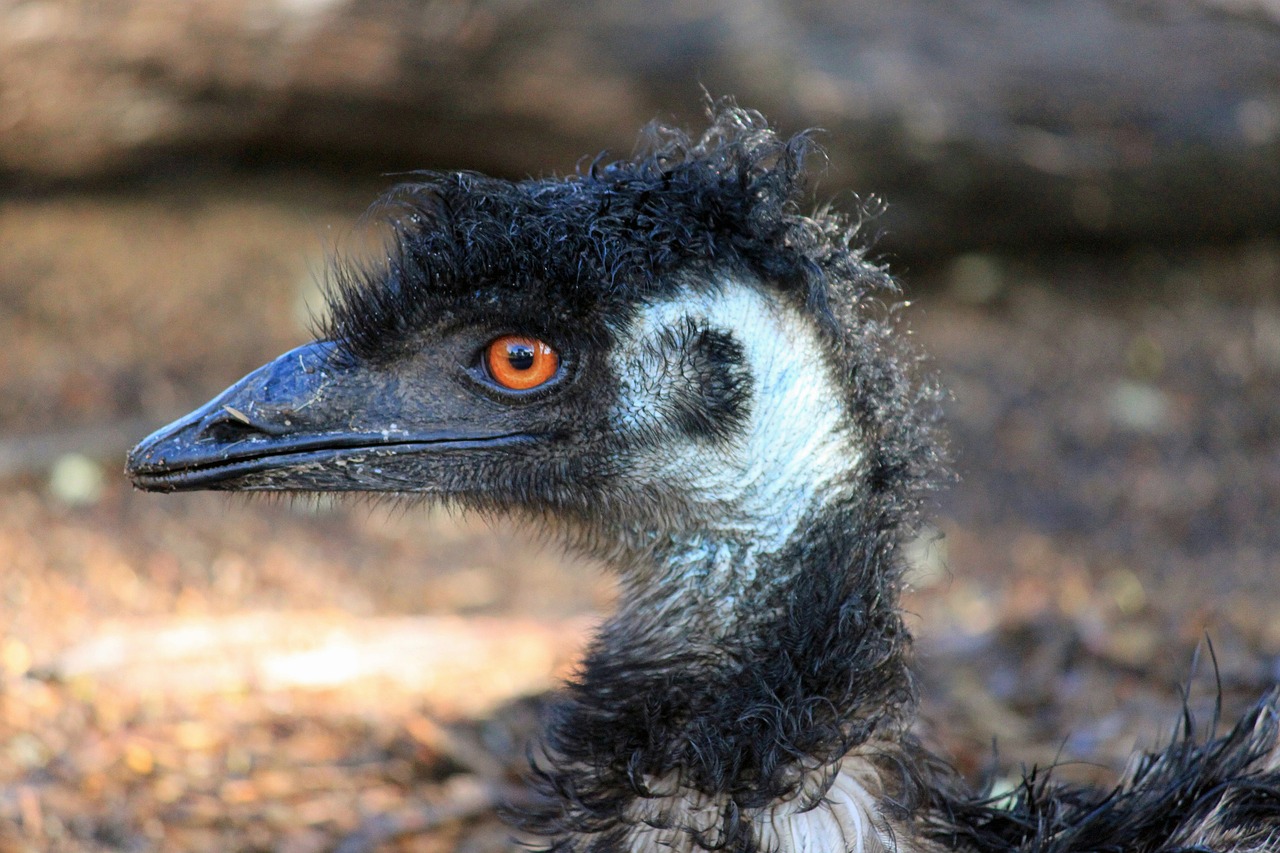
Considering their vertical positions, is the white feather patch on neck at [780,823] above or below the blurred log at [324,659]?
below

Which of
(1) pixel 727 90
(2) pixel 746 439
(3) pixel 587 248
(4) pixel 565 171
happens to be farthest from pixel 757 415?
(4) pixel 565 171

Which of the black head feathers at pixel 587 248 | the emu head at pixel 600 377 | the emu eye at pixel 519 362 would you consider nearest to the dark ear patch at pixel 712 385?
the emu head at pixel 600 377

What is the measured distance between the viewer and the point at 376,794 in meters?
4.14

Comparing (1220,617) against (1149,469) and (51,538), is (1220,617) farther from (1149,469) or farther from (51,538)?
(51,538)

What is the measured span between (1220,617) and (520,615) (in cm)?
292

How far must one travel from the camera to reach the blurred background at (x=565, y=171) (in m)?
4.87

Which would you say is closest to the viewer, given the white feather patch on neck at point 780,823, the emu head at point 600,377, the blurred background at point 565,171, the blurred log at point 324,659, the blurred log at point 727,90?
the white feather patch on neck at point 780,823

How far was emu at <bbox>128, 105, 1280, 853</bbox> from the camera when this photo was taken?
2535 millimetres

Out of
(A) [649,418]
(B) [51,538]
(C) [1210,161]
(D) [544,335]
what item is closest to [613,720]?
(A) [649,418]

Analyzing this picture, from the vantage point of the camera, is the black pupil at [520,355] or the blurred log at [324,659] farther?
the blurred log at [324,659]

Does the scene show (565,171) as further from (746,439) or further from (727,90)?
(746,439)

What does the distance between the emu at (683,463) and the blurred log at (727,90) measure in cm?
442

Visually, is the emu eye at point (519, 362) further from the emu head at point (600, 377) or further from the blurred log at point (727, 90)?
the blurred log at point (727, 90)

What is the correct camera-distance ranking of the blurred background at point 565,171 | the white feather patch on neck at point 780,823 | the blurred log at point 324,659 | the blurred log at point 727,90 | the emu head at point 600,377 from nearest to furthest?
1. the white feather patch on neck at point 780,823
2. the emu head at point 600,377
3. the blurred log at point 324,659
4. the blurred background at point 565,171
5. the blurred log at point 727,90
